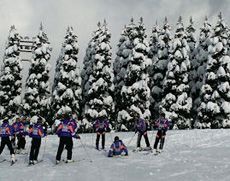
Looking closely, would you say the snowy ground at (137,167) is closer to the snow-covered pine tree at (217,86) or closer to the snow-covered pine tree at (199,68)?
the snow-covered pine tree at (217,86)

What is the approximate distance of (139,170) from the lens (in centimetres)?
1458

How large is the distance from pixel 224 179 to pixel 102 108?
101ft

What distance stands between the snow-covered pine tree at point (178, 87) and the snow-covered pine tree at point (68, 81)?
1002 cm

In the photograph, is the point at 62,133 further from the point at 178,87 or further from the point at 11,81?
the point at 11,81

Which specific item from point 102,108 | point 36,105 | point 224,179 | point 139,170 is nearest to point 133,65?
point 102,108

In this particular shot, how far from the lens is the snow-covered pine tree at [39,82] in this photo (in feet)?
144

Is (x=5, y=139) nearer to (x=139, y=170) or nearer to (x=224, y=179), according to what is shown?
(x=139, y=170)

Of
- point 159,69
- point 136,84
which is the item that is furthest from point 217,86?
point 136,84

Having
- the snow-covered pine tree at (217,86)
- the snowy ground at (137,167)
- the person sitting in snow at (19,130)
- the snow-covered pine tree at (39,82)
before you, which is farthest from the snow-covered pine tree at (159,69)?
the person sitting in snow at (19,130)

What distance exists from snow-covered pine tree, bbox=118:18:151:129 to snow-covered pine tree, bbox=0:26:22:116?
510 inches

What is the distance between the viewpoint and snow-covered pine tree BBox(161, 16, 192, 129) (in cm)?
4159

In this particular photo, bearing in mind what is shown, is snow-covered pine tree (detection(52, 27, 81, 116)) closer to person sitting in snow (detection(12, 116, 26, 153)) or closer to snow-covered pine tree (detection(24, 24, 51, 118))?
snow-covered pine tree (detection(24, 24, 51, 118))

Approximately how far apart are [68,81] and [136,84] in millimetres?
7911

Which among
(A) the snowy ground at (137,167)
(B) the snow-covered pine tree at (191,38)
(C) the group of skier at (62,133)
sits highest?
(B) the snow-covered pine tree at (191,38)
